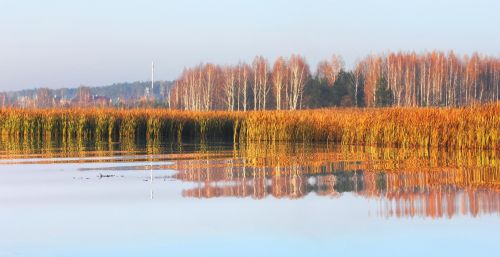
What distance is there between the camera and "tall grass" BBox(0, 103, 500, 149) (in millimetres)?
21219

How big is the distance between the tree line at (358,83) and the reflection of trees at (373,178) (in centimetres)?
5125

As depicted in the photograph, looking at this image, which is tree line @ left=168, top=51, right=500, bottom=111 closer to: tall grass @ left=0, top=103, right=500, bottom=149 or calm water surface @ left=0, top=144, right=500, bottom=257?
tall grass @ left=0, top=103, right=500, bottom=149

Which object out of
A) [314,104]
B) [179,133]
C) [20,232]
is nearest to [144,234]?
[20,232]

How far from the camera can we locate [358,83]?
77938 millimetres

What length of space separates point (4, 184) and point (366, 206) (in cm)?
577

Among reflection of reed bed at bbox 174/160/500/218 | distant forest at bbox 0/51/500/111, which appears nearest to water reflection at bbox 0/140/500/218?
→ reflection of reed bed at bbox 174/160/500/218

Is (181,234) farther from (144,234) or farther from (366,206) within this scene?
(366,206)

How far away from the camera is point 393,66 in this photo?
80125 mm

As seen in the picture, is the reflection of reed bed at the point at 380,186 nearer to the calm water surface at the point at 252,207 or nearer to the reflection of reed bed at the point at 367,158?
the calm water surface at the point at 252,207

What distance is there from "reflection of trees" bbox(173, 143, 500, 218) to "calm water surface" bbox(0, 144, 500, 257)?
3cm

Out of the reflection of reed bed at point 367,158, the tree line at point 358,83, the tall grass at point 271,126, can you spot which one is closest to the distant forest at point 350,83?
the tree line at point 358,83

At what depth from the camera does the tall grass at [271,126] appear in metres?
21.2

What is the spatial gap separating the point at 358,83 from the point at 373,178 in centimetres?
6457

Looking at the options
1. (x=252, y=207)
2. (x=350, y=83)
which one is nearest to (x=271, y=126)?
(x=252, y=207)
